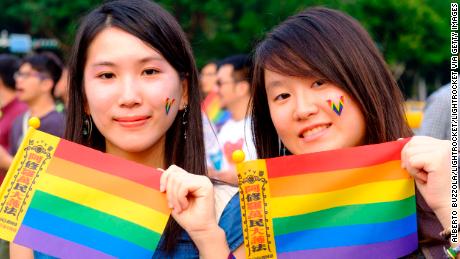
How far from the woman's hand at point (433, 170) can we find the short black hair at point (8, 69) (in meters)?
6.61

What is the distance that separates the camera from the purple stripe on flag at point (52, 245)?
246 centimetres

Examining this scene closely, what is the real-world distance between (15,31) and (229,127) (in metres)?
32.2

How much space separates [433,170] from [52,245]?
1305 mm

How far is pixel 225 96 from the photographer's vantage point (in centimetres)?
801

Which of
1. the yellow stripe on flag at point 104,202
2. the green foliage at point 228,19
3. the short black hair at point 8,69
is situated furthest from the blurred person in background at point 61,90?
the green foliage at point 228,19

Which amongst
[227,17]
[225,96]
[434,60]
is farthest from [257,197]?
[434,60]

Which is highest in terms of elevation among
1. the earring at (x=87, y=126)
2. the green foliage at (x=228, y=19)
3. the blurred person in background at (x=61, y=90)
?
the green foliage at (x=228, y=19)

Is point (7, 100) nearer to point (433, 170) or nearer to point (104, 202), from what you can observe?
point (104, 202)

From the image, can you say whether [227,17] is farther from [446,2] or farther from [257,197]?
[257,197]

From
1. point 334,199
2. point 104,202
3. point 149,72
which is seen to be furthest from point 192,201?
point 149,72

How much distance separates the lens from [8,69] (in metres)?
8.38

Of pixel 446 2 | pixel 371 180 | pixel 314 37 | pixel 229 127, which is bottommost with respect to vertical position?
pixel 371 180

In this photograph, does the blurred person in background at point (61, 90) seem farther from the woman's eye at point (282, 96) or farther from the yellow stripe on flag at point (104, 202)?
the woman's eye at point (282, 96)

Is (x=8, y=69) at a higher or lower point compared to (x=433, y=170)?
higher
